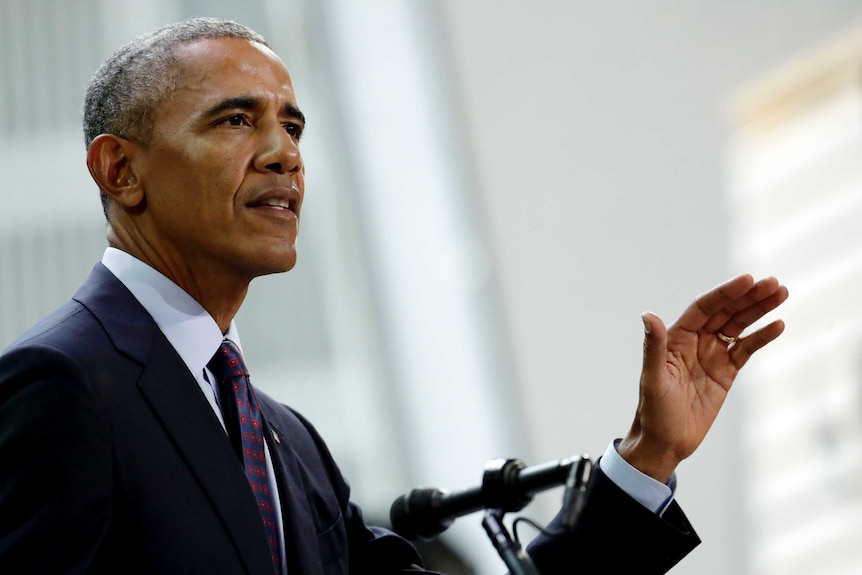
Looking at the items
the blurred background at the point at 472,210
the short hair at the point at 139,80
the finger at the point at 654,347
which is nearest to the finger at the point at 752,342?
the finger at the point at 654,347

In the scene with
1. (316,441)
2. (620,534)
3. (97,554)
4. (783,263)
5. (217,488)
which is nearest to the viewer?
(97,554)

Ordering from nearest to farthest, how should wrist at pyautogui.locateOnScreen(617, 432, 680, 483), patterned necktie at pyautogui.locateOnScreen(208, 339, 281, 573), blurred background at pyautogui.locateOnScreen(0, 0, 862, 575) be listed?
patterned necktie at pyautogui.locateOnScreen(208, 339, 281, 573) < wrist at pyautogui.locateOnScreen(617, 432, 680, 483) < blurred background at pyautogui.locateOnScreen(0, 0, 862, 575)

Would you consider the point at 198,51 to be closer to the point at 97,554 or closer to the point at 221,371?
the point at 221,371

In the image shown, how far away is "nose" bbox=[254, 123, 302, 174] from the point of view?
5.36 ft

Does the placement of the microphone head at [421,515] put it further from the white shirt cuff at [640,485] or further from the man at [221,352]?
the white shirt cuff at [640,485]

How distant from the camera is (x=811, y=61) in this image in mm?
4645

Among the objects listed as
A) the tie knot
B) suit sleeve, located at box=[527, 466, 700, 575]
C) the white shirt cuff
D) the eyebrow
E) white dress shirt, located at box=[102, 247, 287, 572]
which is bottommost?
suit sleeve, located at box=[527, 466, 700, 575]

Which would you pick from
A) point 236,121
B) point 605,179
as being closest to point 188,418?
point 236,121

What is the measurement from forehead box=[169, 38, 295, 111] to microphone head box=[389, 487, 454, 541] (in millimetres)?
670

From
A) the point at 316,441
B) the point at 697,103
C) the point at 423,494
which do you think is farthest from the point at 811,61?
the point at 423,494

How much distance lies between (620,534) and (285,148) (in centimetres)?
77

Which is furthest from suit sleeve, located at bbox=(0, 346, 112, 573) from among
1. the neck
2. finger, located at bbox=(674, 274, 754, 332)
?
finger, located at bbox=(674, 274, 754, 332)

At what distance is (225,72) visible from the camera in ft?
5.42

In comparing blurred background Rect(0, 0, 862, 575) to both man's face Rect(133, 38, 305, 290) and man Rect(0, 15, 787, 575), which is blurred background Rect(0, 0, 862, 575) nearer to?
man Rect(0, 15, 787, 575)
